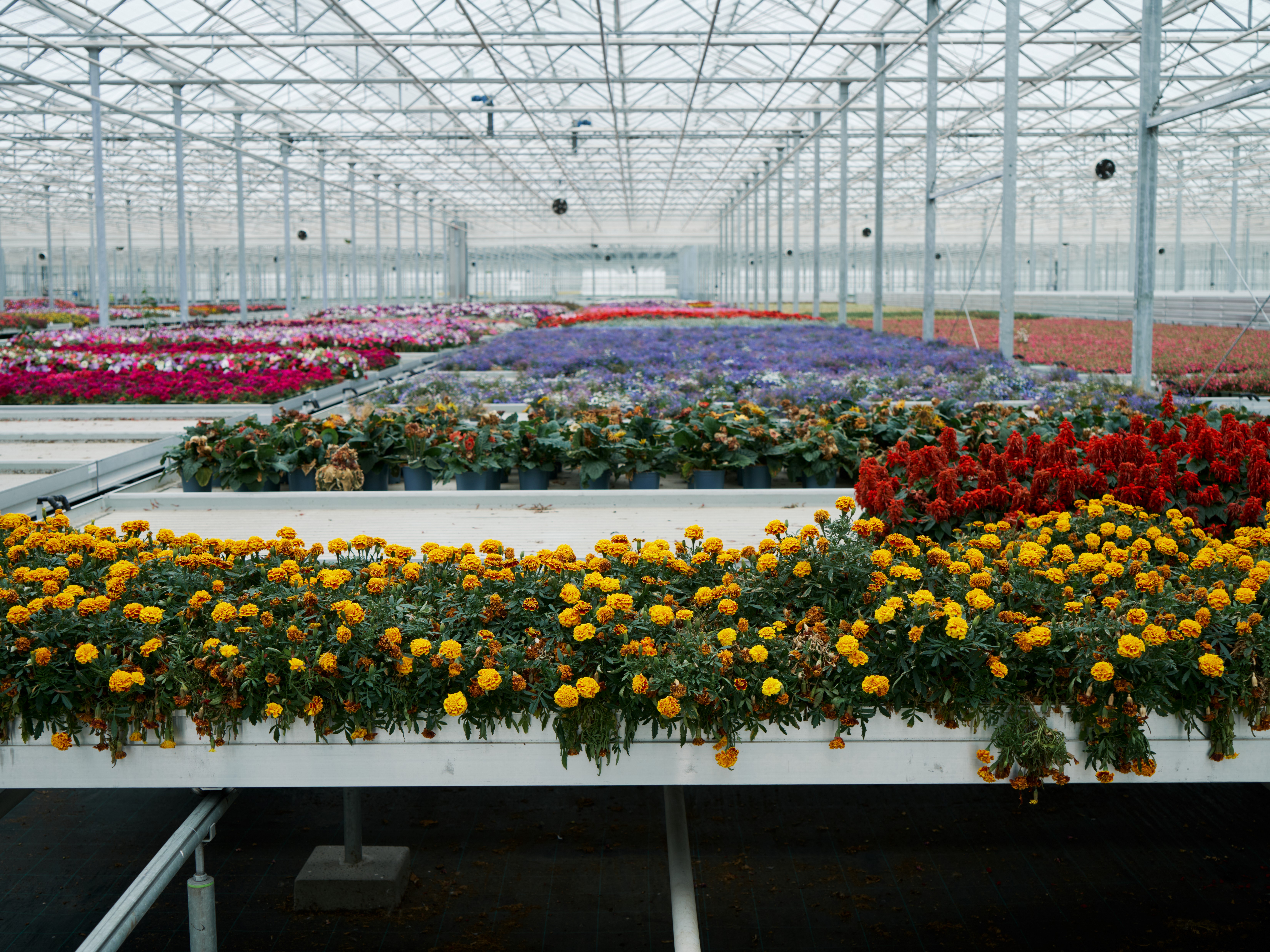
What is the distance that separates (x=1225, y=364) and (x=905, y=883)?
10172 mm

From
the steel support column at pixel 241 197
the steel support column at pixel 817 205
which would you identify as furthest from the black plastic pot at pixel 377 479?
the steel support column at pixel 817 205

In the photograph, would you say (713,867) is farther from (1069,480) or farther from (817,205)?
(817,205)

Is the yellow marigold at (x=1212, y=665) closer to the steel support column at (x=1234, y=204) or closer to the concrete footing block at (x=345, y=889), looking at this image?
the concrete footing block at (x=345, y=889)

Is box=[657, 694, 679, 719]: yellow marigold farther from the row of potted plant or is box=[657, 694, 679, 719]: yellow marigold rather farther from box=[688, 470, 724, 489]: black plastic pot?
box=[688, 470, 724, 489]: black plastic pot

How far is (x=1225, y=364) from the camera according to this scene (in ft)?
41.3

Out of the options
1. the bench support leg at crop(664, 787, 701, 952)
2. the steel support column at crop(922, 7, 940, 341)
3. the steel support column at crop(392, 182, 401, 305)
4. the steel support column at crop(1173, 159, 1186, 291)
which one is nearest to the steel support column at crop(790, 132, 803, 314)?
the steel support column at crop(1173, 159, 1186, 291)

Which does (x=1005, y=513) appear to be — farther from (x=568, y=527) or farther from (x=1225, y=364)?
(x=1225, y=364)

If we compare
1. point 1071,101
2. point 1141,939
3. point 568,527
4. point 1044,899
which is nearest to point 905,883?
point 1044,899

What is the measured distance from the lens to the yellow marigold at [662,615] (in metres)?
3.25

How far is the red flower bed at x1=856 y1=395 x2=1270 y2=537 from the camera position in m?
4.72

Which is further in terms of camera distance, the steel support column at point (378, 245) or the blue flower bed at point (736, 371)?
the steel support column at point (378, 245)

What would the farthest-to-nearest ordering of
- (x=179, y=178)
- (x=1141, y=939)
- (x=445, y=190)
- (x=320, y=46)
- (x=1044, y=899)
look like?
(x=445, y=190)
(x=179, y=178)
(x=320, y=46)
(x=1044, y=899)
(x=1141, y=939)

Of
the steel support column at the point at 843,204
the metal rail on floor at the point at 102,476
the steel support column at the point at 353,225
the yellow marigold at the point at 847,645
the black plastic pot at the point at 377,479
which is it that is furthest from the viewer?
the steel support column at the point at 353,225

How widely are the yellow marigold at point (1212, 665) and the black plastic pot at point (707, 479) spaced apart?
421cm
